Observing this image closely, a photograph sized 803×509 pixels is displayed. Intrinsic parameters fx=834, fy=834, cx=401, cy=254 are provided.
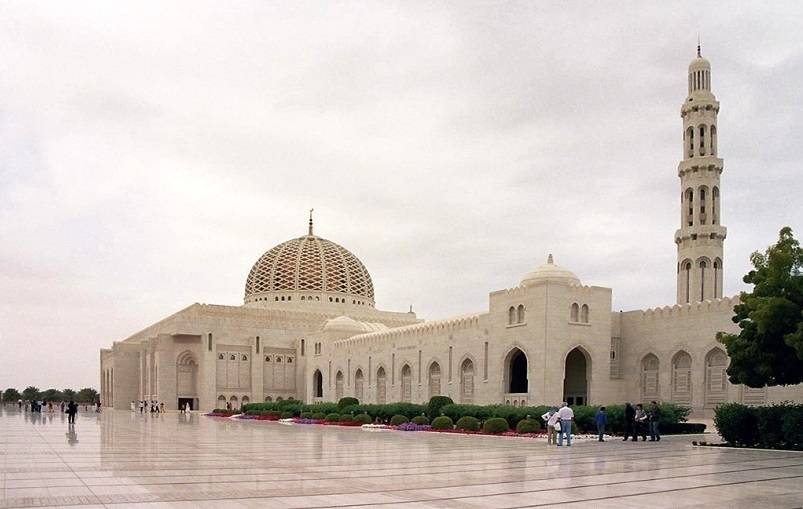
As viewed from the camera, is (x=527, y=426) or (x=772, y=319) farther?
(x=527, y=426)

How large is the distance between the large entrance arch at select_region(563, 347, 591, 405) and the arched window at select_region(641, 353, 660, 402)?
2.75 metres

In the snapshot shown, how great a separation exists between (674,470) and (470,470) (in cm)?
306

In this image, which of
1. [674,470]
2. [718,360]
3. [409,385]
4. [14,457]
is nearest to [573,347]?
[718,360]

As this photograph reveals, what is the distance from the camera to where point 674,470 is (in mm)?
12453

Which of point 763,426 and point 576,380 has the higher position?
point 763,426

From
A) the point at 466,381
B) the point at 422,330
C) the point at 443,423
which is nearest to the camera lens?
the point at 443,423

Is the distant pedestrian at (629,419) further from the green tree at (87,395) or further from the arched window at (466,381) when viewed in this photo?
the green tree at (87,395)

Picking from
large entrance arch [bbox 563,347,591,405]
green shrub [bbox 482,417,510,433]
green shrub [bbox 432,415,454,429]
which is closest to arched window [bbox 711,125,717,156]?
large entrance arch [bbox 563,347,591,405]

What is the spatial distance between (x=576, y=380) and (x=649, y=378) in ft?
14.0

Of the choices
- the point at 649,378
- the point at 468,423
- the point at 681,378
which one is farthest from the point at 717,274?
the point at 468,423

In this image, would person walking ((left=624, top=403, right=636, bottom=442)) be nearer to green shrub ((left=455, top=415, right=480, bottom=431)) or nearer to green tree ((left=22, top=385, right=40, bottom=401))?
green shrub ((left=455, top=415, right=480, bottom=431))

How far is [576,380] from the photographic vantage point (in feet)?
113

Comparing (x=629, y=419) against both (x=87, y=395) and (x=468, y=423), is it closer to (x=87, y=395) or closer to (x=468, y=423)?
(x=468, y=423)

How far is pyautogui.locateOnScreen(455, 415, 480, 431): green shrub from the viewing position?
2462 centimetres
